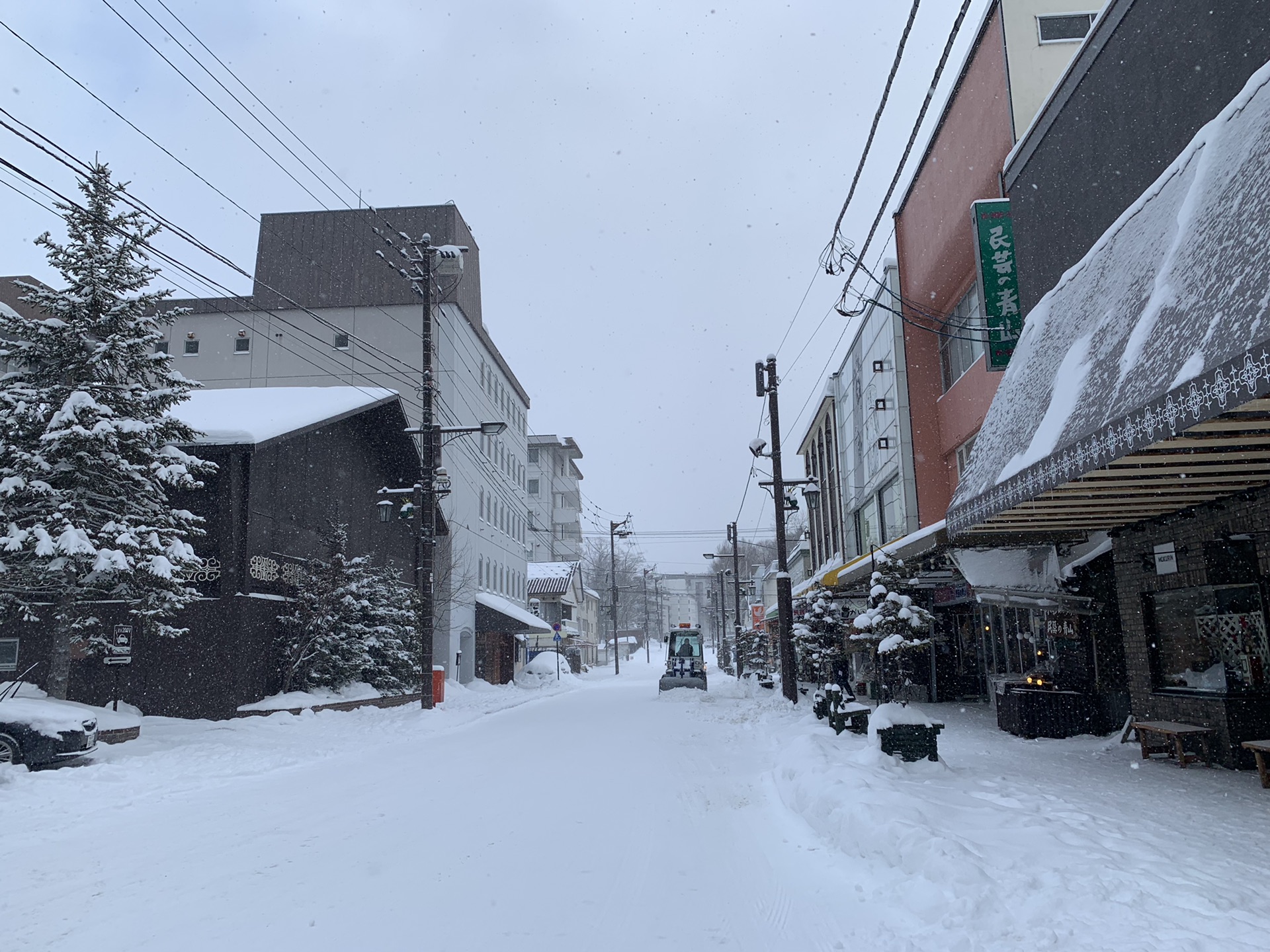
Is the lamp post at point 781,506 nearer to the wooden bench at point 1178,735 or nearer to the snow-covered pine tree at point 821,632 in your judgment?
the snow-covered pine tree at point 821,632

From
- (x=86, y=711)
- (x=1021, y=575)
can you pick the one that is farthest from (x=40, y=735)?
(x=1021, y=575)

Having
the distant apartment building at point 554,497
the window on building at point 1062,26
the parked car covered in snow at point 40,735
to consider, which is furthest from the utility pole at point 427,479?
the distant apartment building at point 554,497

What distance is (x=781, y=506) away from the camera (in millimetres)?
23625

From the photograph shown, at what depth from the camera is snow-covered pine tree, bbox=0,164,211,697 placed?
45.2 feet

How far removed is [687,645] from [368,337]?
19.2 meters

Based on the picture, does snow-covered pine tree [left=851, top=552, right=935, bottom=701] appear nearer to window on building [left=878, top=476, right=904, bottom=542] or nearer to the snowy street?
the snowy street

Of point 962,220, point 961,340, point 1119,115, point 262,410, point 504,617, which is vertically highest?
point 962,220

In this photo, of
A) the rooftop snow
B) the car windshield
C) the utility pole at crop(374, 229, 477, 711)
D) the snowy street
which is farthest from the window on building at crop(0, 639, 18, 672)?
the rooftop snow

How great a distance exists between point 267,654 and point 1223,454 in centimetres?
1880

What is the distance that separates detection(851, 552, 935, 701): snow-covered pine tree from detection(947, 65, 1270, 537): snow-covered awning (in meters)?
1.05

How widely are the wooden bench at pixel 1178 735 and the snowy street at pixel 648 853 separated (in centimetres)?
38

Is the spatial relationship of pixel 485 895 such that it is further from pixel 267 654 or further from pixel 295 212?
pixel 295 212

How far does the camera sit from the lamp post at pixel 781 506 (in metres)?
22.3

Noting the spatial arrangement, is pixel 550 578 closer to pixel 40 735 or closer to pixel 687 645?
pixel 687 645
